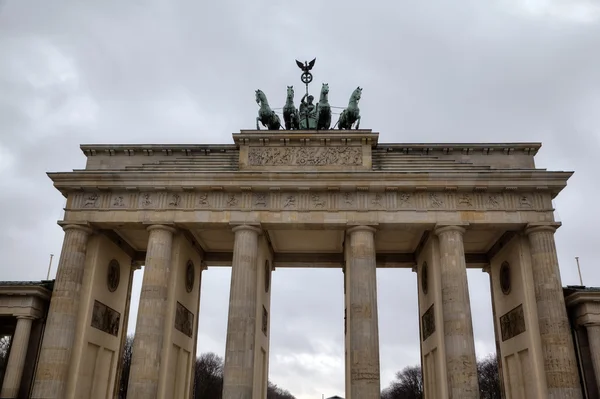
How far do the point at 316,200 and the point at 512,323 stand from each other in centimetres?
1202

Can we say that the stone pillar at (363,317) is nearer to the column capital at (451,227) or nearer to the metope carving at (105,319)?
the column capital at (451,227)

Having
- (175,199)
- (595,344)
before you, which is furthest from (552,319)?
(175,199)

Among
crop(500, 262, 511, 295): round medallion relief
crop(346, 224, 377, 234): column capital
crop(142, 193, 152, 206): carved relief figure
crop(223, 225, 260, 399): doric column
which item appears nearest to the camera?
crop(223, 225, 260, 399): doric column

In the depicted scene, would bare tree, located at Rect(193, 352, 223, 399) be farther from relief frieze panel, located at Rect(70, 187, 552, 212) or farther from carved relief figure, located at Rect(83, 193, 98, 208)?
relief frieze panel, located at Rect(70, 187, 552, 212)

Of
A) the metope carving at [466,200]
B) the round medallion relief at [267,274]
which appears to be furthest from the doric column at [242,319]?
the metope carving at [466,200]

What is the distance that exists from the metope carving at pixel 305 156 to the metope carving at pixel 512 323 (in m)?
10.9

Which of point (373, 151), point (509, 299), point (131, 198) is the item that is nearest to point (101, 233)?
point (131, 198)

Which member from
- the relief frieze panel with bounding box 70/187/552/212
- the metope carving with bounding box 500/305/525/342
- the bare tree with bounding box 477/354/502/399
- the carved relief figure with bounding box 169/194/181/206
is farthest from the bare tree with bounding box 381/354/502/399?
the carved relief figure with bounding box 169/194/181/206

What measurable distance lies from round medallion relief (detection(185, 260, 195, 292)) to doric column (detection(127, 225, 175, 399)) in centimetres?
344

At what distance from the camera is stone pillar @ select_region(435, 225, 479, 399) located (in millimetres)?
21141

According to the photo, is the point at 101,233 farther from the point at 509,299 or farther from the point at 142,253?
the point at 509,299

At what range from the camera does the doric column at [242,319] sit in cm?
2155

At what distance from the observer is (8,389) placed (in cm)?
2191

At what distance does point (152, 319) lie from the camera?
2280 cm
